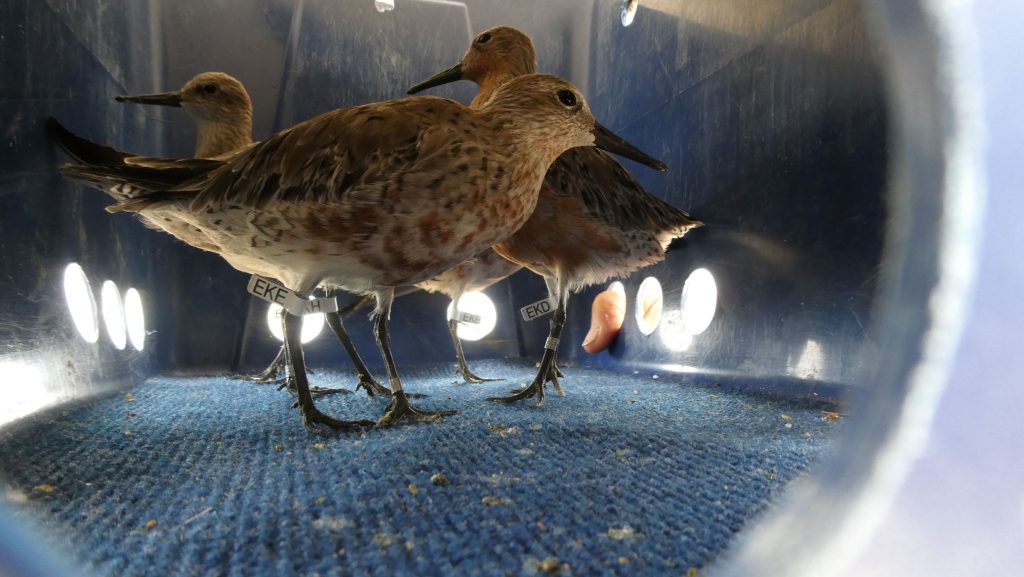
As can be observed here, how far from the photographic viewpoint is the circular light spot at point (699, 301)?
6.07ft

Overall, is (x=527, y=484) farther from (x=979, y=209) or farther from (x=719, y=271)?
(x=719, y=271)

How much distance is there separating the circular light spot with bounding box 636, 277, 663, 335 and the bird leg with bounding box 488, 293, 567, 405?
1.59 feet

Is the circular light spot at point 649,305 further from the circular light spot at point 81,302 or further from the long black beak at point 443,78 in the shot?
the circular light spot at point 81,302

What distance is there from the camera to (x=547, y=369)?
5.90 ft

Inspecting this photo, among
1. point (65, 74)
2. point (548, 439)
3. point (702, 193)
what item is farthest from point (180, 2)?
point (548, 439)

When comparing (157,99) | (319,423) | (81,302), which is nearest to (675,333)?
(319,423)

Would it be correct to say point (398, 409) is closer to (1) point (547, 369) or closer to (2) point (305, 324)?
(1) point (547, 369)

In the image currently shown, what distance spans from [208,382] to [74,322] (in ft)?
2.87

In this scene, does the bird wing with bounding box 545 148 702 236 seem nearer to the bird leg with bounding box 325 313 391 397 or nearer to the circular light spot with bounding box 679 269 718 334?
the circular light spot with bounding box 679 269 718 334

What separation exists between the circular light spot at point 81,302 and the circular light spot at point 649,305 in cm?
182

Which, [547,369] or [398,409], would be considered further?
[547,369]

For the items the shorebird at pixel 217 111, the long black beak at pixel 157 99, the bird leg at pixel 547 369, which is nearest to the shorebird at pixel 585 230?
the bird leg at pixel 547 369

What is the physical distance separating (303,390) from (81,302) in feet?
2.02

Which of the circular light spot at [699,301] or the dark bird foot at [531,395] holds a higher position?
the circular light spot at [699,301]
